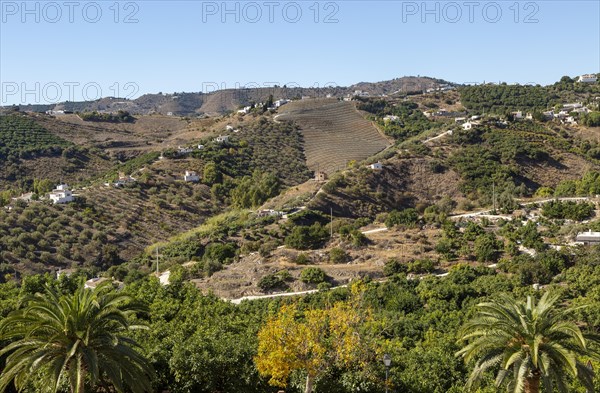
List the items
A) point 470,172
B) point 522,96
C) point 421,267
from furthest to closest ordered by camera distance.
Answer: point 522,96, point 470,172, point 421,267

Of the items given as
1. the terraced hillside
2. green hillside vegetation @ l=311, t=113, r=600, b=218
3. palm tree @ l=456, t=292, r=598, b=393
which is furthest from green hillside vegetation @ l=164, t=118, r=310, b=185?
palm tree @ l=456, t=292, r=598, b=393

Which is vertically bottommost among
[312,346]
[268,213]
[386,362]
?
[268,213]

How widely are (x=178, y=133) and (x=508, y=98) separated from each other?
196ft

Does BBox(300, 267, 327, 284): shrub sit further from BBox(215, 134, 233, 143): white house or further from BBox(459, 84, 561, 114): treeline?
BBox(459, 84, 561, 114): treeline

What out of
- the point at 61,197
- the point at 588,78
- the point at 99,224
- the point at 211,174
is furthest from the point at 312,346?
the point at 588,78

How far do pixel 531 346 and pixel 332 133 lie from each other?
259 ft

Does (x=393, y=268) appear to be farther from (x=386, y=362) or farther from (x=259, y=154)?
(x=259, y=154)

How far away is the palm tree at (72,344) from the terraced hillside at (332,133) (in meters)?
62.7

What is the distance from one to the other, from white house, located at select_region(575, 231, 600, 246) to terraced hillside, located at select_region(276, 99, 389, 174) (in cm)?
4016

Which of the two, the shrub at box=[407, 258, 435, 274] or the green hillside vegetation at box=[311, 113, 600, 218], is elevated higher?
the green hillside vegetation at box=[311, 113, 600, 218]

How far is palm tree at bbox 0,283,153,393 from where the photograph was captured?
33.5 ft

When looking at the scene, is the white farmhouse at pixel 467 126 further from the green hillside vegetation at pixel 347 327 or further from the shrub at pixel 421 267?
the green hillside vegetation at pixel 347 327

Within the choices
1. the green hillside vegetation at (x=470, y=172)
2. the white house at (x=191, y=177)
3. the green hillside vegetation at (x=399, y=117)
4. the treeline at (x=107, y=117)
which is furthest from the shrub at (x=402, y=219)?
the treeline at (x=107, y=117)

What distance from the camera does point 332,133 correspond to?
289ft
